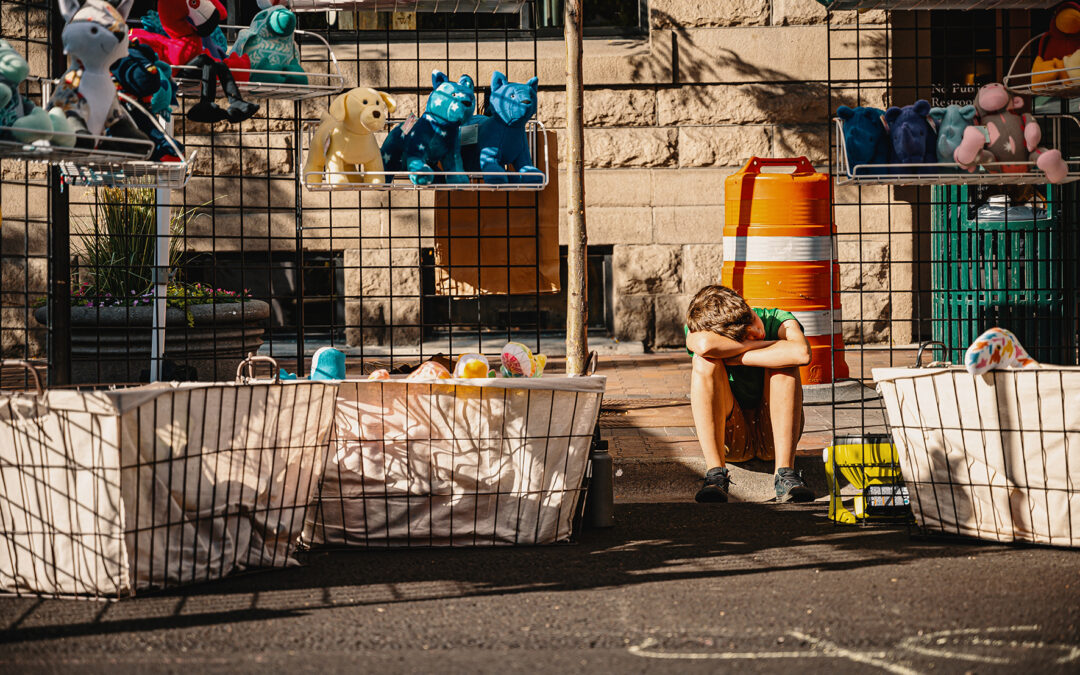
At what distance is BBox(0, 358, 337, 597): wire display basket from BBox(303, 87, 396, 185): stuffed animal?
1209 mm

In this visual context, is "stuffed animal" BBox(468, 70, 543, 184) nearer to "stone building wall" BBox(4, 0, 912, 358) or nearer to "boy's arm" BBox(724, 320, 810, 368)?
"boy's arm" BBox(724, 320, 810, 368)

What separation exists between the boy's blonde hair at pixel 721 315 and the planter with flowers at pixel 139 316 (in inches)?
106

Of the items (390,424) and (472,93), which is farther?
(472,93)

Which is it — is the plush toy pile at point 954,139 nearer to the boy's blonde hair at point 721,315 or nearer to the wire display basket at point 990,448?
the boy's blonde hair at point 721,315

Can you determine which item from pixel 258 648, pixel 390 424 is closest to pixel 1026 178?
pixel 390 424

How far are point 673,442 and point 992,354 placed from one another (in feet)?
6.06

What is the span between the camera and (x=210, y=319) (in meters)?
6.52

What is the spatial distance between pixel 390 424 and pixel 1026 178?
279 centimetres

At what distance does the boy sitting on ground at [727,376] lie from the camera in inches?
187

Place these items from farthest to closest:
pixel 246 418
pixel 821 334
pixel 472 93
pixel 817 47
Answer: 1. pixel 817 47
2. pixel 821 334
3. pixel 472 93
4. pixel 246 418

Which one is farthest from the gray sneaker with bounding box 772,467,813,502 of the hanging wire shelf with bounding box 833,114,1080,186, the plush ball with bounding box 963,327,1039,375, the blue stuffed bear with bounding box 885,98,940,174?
the blue stuffed bear with bounding box 885,98,940,174

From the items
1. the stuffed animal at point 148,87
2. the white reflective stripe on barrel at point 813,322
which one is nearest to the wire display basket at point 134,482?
the stuffed animal at point 148,87

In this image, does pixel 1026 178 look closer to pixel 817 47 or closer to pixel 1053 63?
pixel 1053 63

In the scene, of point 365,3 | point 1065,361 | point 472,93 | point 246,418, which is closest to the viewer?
point 246,418
